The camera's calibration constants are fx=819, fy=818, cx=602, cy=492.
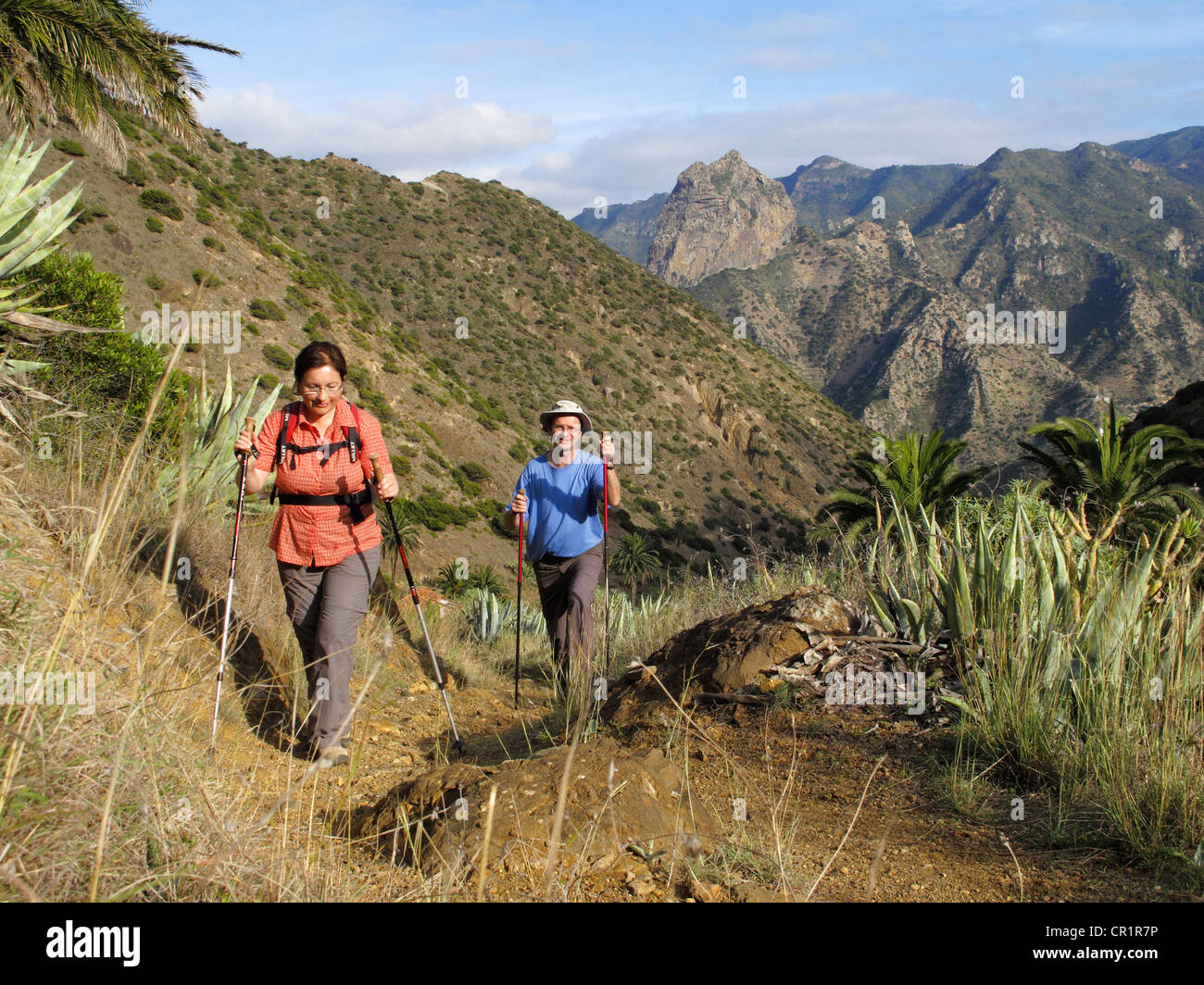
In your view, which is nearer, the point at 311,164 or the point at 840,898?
the point at 840,898

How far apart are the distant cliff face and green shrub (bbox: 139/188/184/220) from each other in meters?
121

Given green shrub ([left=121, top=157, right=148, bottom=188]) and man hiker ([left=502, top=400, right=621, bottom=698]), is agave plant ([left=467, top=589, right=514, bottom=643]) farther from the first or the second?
green shrub ([left=121, top=157, right=148, bottom=188])

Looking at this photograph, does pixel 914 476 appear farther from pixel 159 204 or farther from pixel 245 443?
pixel 159 204

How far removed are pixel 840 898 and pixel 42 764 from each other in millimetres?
1985

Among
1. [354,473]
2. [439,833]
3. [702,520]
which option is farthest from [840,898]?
[702,520]

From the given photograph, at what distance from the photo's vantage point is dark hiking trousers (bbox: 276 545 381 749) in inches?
144

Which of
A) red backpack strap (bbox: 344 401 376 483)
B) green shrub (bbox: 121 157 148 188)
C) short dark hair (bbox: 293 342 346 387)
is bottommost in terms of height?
red backpack strap (bbox: 344 401 376 483)

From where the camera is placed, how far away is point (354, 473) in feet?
12.6

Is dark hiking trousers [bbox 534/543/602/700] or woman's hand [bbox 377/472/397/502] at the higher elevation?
woman's hand [bbox 377/472/397/502]

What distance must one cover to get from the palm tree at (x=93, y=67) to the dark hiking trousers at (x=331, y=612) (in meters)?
6.80

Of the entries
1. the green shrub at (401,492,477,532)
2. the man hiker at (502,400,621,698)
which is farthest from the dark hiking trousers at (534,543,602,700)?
the green shrub at (401,492,477,532)

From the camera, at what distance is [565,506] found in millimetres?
5105

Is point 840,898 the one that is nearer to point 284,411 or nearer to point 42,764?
point 42,764

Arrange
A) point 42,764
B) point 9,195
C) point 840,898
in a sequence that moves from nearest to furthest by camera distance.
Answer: point 42,764 → point 840,898 → point 9,195
